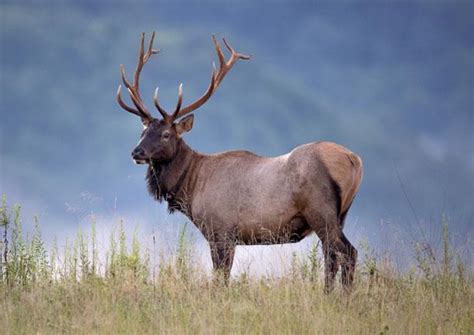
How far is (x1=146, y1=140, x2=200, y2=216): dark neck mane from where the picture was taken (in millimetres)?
11742

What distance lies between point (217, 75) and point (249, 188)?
2.59 m

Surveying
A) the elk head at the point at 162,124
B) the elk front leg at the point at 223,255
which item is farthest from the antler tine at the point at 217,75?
the elk front leg at the point at 223,255

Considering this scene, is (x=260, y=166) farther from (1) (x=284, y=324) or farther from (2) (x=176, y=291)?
(1) (x=284, y=324)

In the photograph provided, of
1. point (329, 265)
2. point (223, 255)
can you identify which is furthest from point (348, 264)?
point (223, 255)

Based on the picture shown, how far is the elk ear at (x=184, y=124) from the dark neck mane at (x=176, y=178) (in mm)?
189

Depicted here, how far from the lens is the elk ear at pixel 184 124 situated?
11.9 meters

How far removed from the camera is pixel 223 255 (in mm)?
10648

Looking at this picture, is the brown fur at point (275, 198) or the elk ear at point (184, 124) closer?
the brown fur at point (275, 198)

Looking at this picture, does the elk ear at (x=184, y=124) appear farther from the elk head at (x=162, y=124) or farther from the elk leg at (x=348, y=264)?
the elk leg at (x=348, y=264)

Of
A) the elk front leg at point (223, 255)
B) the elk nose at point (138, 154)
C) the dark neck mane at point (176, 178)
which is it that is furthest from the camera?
the dark neck mane at point (176, 178)

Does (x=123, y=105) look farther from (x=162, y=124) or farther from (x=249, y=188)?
(x=249, y=188)

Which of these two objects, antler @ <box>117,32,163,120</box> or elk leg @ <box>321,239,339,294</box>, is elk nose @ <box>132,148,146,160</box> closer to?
antler @ <box>117,32,163,120</box>

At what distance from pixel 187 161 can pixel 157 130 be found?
693mm

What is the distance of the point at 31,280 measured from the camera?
9.74 m
